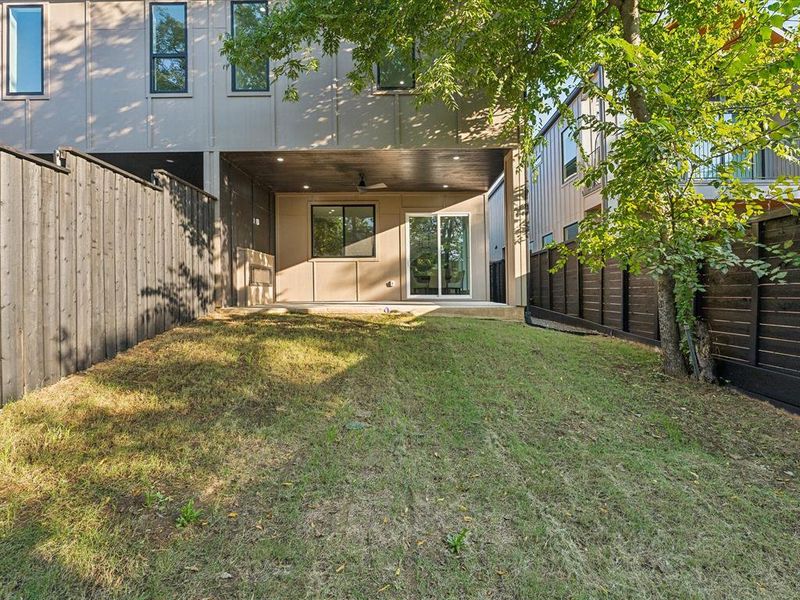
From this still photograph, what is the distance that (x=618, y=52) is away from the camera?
3861 mm

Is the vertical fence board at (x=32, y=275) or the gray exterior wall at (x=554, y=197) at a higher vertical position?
the gray exterior wall at (x=554, y=197)

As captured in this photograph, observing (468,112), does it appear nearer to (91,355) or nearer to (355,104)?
(355,104)

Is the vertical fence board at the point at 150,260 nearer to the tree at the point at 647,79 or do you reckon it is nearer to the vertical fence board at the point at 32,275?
the vertical fence board at the point at 32,275

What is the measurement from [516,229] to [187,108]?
5838mm

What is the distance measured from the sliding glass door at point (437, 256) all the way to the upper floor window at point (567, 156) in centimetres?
409

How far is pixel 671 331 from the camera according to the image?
174 inches

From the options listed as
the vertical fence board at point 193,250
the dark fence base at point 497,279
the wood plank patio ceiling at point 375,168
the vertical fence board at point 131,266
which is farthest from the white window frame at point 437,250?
the vertical fence board at point 131,266

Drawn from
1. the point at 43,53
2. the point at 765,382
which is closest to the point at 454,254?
the point at 765,382

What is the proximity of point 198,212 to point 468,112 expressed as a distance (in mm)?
4525

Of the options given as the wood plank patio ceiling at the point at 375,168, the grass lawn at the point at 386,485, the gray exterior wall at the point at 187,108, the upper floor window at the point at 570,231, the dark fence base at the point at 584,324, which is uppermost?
the gray exterior wall at the point at 187,108

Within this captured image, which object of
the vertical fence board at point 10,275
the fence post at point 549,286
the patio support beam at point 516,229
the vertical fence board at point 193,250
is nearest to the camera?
the vertical fence board at point 10,275

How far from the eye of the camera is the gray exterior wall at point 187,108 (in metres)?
6.92

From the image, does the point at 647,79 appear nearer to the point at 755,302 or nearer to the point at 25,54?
the point at 755,302

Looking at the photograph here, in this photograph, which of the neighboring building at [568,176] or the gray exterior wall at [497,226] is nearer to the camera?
the neighboring building at [568,176]
